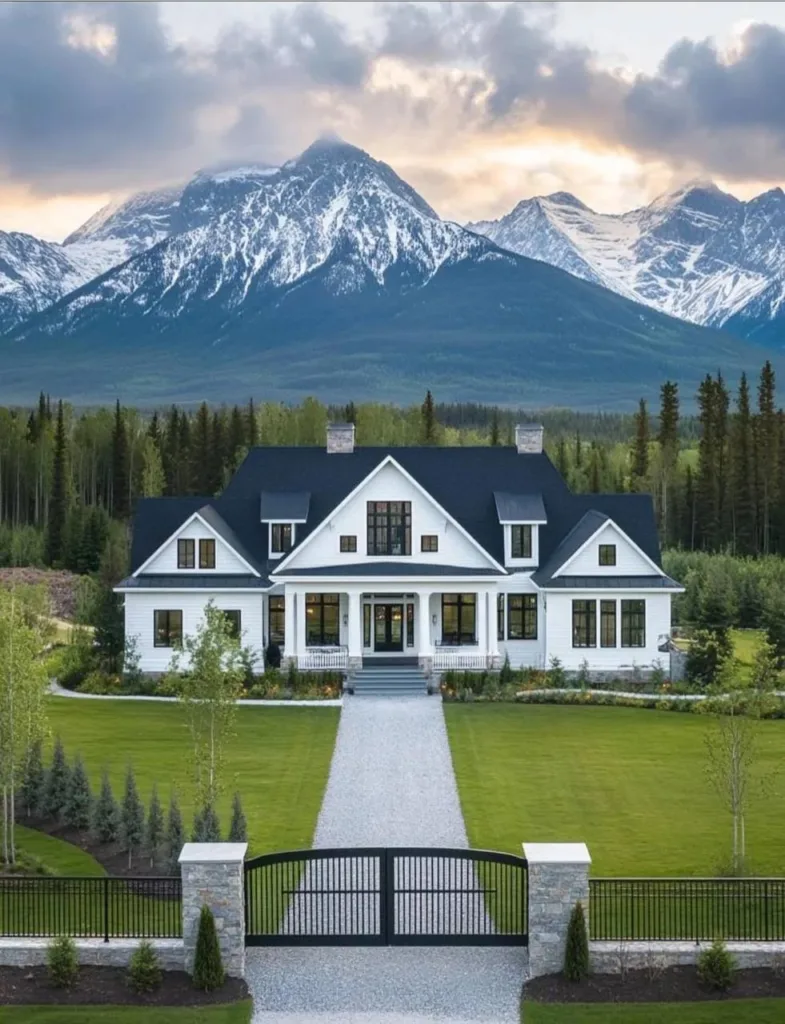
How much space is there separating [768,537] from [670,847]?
61.9 m

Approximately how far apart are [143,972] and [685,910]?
7.40 m

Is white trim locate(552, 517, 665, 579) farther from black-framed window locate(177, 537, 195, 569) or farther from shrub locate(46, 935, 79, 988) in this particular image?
shrub locate(46, 935, 79, 988)

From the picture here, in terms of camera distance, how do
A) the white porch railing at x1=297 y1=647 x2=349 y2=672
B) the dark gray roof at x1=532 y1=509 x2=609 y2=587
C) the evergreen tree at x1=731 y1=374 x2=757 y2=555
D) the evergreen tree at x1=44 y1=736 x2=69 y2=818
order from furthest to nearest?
the evergreen tree at x1=731 y1=374 x2=757 y2=555
the dark gray roof at x1=532 y1=509 x2=609 y2=587
the white porch railing at x1=297 y1=647 x2=349 y2=672
the evergreen tree at x1=44 y1=736 x2=69 y2=818

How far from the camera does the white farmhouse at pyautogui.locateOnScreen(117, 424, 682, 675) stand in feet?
155

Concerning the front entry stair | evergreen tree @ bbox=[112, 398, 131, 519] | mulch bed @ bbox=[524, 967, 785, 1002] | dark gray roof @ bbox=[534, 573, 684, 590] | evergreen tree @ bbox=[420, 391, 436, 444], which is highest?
evergreen tree @ bbox=[420, 391, 436, 444]

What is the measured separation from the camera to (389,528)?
48.3 metres

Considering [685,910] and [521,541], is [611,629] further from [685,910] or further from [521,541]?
[685,910]

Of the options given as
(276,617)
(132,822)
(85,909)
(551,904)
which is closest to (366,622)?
(276,617)

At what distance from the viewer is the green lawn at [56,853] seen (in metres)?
25.4

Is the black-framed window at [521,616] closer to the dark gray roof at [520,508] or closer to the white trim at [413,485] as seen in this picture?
the white trim at [413,485]

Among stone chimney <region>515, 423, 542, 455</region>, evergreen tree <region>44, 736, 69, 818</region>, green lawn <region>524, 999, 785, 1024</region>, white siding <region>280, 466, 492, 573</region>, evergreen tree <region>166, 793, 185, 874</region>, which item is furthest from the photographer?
stone chimney <region>515, 423, 542, 455</region>

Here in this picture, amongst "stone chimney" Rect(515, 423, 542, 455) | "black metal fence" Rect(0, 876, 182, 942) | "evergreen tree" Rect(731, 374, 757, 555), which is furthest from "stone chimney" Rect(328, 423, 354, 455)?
"evergreen tree" Rect(731, 374, 757, 555)

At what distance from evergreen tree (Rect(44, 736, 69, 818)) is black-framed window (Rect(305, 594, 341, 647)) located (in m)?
19.1

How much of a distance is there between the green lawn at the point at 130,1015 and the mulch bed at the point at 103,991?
0.16 m
